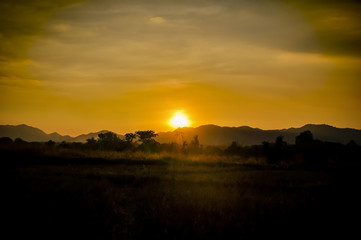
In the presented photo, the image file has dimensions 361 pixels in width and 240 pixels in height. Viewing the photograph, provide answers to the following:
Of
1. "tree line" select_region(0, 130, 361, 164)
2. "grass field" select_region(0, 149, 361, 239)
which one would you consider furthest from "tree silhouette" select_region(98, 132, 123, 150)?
"grass field" select_region(0, 149, 361, 239)

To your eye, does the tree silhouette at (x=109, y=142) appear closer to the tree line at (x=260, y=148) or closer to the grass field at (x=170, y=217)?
the tree line at (x=260, y=148)

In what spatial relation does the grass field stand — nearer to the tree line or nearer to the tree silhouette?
the tree line

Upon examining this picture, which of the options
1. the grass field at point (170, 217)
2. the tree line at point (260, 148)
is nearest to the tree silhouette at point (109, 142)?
the tree line at point (260, 148)

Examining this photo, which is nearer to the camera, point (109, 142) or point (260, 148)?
point (260, 148)

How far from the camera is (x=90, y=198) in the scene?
9719mm

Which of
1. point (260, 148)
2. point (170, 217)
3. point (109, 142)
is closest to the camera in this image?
point (170, 217)

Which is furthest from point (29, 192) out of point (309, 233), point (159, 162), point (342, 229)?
point (159, 162)

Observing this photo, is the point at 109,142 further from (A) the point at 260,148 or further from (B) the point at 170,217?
(B) the point at 170,217

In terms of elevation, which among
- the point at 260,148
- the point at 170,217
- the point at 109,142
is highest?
the point at 109,142

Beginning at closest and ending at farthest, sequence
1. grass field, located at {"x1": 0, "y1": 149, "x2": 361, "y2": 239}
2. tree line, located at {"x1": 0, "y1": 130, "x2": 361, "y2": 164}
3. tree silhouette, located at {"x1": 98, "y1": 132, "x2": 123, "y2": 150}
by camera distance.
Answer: grass field, located at {"x1": 0, "y1": 149, "x2": 361, "y2": 239} → tree line, located at {"x1": 0, "y1": 130, "x2": 361, "y2": 164} → tree silhouette, located at {"x1": 98, "y1": 132, "x2": 123, "y2": 150}

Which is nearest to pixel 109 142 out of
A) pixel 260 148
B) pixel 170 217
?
pixel 260 148

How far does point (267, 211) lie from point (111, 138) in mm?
54932

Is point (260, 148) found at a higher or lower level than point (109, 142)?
lower

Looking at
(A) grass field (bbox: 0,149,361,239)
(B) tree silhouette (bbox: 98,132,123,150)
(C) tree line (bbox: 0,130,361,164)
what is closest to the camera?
(A) grass field (bbox: 0,149,361,239)
